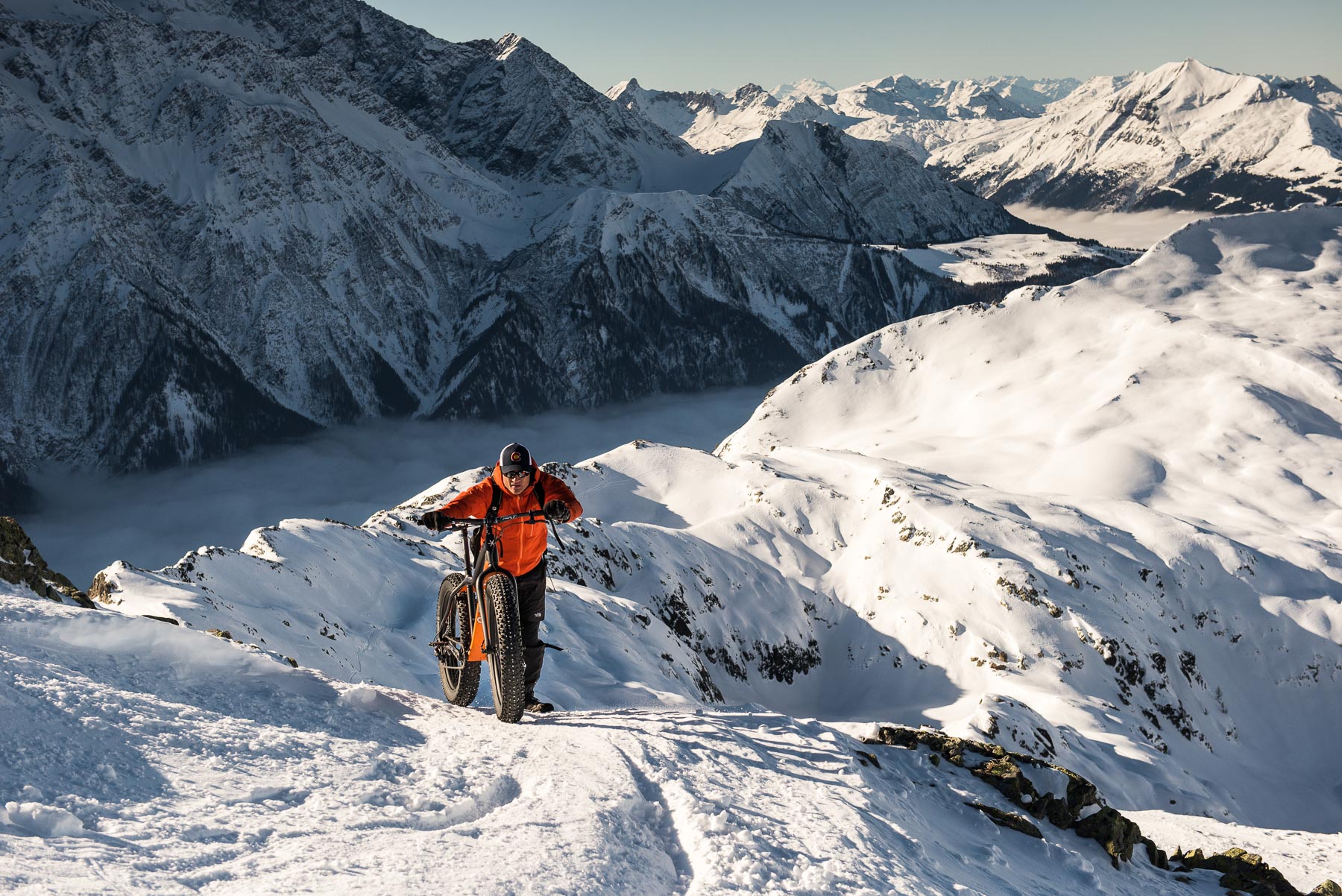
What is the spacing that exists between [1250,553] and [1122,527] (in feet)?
41.8

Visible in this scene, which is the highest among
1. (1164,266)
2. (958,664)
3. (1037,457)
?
(1164,266)

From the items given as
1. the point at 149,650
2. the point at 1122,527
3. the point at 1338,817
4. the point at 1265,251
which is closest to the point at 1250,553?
the point at 1122,527

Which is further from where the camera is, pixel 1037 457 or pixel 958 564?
pixel 1037 457

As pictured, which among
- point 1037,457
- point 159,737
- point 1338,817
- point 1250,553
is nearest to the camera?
point 159,737

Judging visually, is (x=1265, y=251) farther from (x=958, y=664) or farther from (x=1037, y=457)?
(x=958, y=664)

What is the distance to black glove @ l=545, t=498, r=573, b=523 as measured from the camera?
39.9ft

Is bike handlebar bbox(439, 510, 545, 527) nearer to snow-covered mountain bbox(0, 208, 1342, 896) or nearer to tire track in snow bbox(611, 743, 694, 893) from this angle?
snow-covered mountain bbox(0, 208, 1342, 896)

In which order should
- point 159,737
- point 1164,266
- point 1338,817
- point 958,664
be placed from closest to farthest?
point 159,737 < point 1338,817 < point 958,664 < point 1164,266

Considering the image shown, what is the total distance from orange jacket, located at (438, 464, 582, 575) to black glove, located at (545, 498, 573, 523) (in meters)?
0.06

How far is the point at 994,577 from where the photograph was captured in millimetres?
87500

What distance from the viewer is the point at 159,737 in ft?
30.2

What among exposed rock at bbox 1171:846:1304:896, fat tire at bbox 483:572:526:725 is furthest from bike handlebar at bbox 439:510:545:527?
exposed rock at bbox 1171:846:1304:896

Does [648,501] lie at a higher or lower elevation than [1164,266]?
lower

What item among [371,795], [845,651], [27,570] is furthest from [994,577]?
[371,795]
